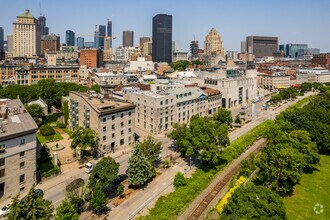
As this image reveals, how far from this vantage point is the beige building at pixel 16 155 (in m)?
54.5

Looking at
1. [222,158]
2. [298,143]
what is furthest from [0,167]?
[298,143]

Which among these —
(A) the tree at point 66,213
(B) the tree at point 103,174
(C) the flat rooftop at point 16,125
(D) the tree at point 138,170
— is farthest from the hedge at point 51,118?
(A) the tree at point 66,213

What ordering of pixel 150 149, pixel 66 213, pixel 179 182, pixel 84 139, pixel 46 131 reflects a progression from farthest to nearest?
1. pixel 46 131
2. pixel 84 139
3. pixel 150 149
4. pixel 179 182
5. pixel 66 213

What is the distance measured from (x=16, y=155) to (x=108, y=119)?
92.7 feet

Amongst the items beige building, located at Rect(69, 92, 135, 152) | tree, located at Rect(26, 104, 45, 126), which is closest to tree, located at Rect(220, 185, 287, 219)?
beige building, located at Rect(69, 92, 135, 152)

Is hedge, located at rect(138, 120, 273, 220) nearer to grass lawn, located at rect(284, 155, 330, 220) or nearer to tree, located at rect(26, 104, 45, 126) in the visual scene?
grass lawn, located at rect(284, 155, 330, 220)

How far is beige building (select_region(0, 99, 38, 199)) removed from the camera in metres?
54.5

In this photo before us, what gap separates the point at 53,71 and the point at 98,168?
143725 mm

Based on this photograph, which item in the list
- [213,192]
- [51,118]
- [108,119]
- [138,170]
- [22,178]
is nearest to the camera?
[22,178]

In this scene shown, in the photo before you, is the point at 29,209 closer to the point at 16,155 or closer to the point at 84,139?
the point at 16,155

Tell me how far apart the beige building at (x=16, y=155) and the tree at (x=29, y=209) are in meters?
18.0

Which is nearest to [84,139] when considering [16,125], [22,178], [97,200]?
[16,125]

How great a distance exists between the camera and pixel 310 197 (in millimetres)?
60312

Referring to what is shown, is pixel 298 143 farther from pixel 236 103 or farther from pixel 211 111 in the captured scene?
pixel 236 103
